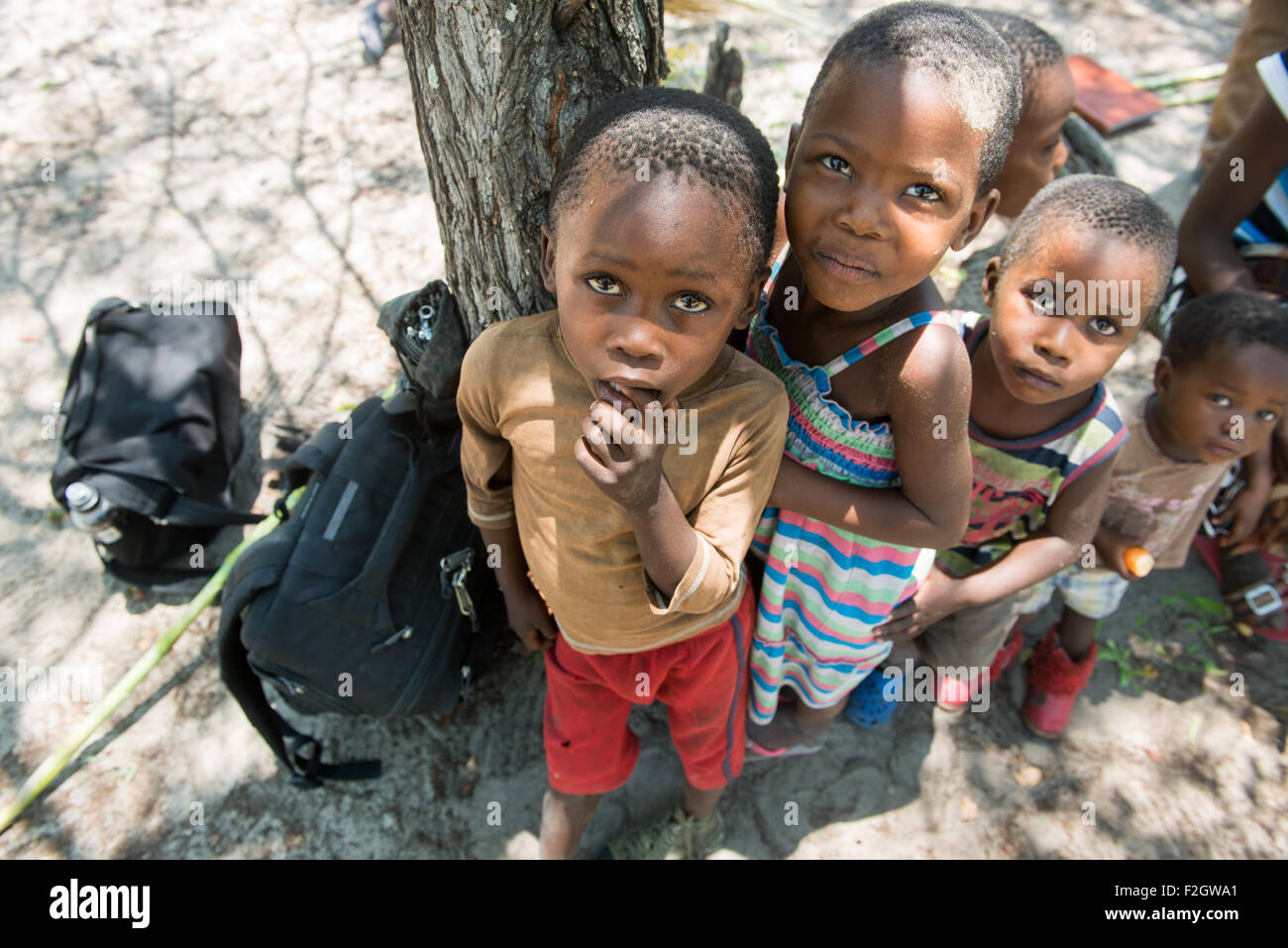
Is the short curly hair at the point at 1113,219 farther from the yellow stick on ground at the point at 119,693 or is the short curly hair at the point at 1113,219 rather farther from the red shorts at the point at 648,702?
the yellow stick on ground at the point at 119,693

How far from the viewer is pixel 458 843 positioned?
2.43 meters

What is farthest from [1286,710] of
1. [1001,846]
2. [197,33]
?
[197,33]

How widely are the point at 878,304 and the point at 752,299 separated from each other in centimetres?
Answer: 27

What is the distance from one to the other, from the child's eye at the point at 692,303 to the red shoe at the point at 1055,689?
7.26ft

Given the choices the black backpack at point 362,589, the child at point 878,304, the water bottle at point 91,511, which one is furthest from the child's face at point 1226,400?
the water bottle at point 91,511

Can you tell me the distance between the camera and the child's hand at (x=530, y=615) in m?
2.03

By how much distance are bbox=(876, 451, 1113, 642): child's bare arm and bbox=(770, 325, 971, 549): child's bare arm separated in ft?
1.54

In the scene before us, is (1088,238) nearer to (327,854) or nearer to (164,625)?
(327,854)

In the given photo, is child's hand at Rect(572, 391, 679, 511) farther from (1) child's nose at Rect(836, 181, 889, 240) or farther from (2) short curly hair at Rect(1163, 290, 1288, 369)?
(2) short curly hair at Rect(1163, 290, 1288, 369)

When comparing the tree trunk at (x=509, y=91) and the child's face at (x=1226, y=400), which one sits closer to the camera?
the tree trunk at (x=509, y=91)

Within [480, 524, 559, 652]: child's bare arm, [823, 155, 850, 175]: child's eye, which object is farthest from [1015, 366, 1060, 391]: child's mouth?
[480, 524, 559, 652]: child's bare arm

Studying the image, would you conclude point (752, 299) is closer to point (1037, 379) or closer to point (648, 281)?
point (648, 281)

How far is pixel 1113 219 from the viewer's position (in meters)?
1.75

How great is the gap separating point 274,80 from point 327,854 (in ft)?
13.8
